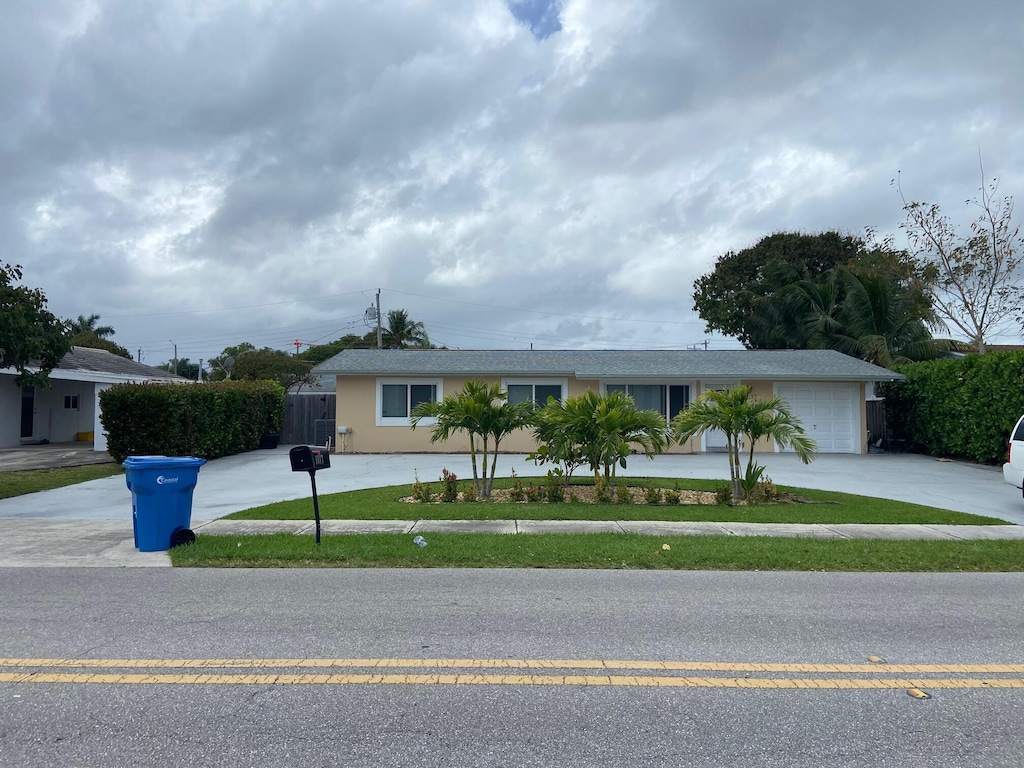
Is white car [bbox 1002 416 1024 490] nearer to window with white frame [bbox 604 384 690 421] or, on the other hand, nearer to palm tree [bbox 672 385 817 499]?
palm tree [bbox 672 385 817 499]

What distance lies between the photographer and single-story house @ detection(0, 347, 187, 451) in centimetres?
2458

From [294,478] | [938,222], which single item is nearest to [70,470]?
[294,478]

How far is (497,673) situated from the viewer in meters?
4.78

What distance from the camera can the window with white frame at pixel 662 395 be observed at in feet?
75.8

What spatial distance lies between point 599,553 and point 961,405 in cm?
1623

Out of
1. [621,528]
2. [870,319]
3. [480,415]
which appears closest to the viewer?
[621,528]

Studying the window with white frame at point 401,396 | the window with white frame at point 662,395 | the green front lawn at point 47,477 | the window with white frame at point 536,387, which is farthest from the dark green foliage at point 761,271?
the green front lawn at point 47,477

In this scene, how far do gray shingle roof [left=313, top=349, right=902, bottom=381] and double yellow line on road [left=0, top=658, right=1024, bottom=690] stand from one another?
1756 centimetres

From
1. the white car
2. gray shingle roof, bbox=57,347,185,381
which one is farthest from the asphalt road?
gray shingle roof, bbox=57,347,185,381

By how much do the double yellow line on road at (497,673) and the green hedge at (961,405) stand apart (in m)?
16.1

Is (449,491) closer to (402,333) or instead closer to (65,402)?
(65,402)

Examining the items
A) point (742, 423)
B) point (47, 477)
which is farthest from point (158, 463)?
point (47, 477)

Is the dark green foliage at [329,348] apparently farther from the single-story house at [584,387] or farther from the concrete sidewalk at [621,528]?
the concrete sidewalk at [621,528]

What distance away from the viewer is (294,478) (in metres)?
16.3
